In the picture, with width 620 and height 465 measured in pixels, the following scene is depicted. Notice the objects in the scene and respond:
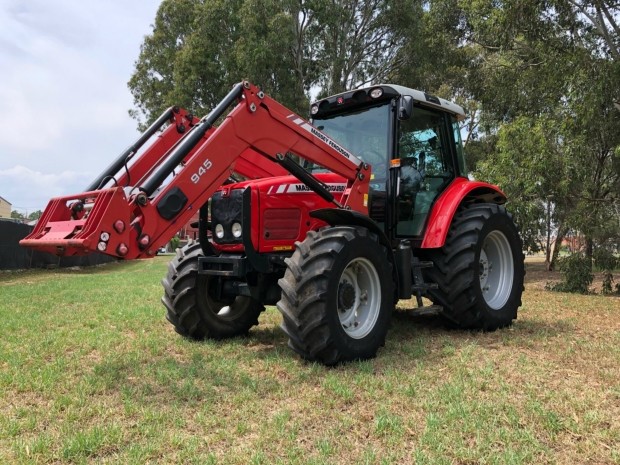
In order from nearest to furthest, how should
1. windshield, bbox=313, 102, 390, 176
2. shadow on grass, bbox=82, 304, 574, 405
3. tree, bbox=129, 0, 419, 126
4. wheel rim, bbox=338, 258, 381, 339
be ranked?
shadow on grass, bbox=82, 304, 574, 405 < wheel rim, bbox=338, 258, 381, 339 < windshield, bbox=313, 102, 390, 176 < tree, bbox=129, 0, 419, 126

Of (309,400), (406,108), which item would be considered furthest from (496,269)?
(309,400)

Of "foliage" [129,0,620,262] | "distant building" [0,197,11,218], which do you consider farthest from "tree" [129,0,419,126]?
"distant building" [0,197,11,218]

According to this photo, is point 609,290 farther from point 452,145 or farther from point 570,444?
point 570,444

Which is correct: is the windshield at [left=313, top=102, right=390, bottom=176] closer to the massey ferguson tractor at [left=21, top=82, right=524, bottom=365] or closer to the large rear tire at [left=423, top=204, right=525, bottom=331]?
the massey ferguson tractor at [left=21, top=82, right=524, bottom=365]

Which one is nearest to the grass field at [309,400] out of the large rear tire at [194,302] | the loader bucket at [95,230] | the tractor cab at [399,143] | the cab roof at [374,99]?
the large rear tire at [194,302]

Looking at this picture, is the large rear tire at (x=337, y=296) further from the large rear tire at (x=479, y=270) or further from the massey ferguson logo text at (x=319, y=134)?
the large rear tire at (x=479, y=270)

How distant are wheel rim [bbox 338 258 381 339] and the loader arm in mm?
719

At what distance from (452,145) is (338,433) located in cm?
426

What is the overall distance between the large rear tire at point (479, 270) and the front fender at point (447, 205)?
8.0 inches

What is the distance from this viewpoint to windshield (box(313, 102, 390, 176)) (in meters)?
5.53

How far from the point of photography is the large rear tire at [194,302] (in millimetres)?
5125

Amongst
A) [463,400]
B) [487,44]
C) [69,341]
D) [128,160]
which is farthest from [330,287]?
[487,44]

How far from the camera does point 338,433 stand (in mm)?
3037

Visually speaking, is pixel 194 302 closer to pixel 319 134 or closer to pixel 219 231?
pixel 219 231
